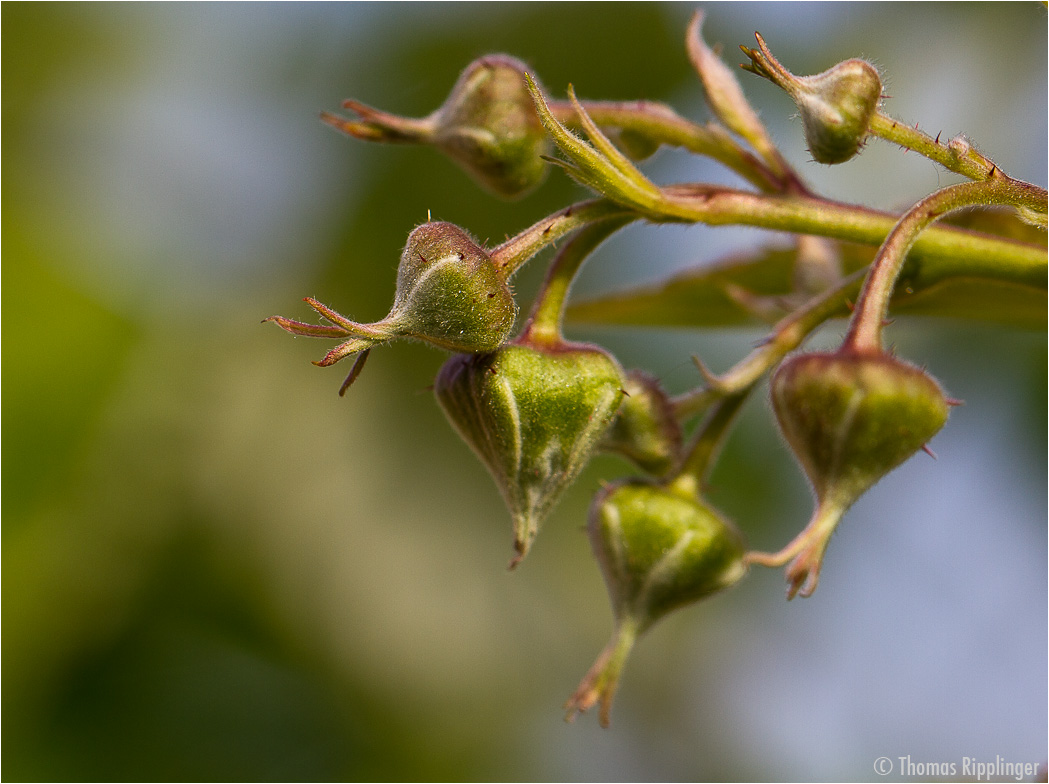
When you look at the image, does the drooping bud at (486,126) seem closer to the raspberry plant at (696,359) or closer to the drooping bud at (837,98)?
the raspberry plant at (696,359)

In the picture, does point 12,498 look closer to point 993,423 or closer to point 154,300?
point 154,300

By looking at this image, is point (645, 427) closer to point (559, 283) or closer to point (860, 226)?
point (559, 283)

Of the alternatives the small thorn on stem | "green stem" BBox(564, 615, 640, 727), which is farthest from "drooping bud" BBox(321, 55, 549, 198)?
"green stem" BBox(564, 615, 640, 727)

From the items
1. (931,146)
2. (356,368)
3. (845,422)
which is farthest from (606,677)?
(931,146)

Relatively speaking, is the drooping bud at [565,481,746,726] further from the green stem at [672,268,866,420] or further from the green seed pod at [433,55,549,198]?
the green seed pod at [433,55,549,198]

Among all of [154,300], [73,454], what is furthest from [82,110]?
[73,454]

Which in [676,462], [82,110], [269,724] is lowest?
[269,724]

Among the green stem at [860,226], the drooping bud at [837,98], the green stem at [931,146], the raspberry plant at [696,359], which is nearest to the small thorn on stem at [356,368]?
the raspberry plant at [696,359]

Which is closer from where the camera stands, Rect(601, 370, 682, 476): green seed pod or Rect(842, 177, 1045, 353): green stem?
Rect(842, 177, 1045, 353): green stem
